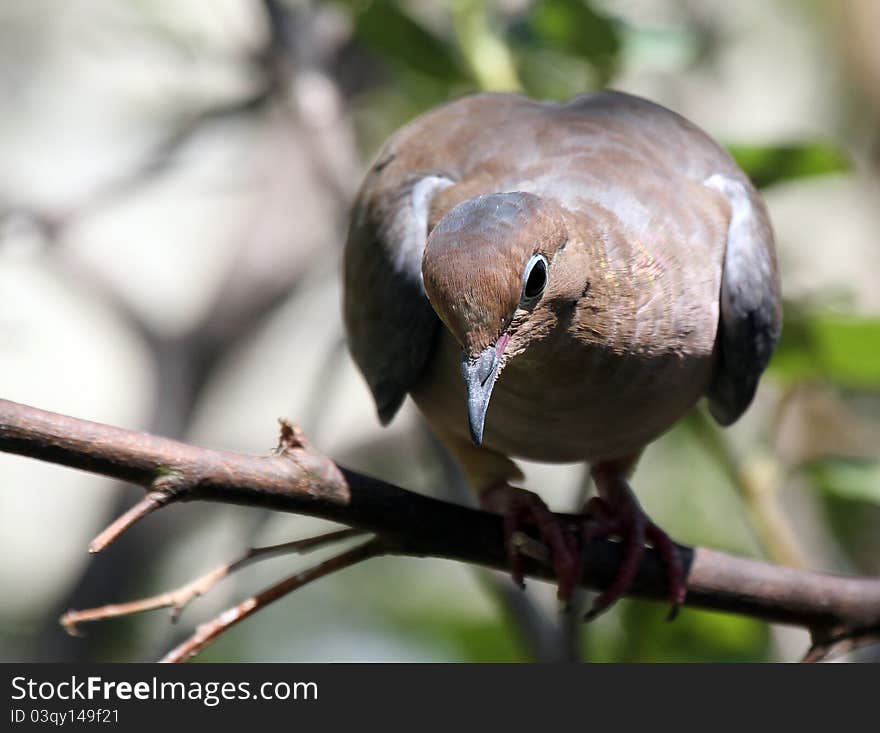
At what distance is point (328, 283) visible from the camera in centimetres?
641

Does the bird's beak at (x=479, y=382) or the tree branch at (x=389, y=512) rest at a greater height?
the bird's beak at (x=479, y=382)

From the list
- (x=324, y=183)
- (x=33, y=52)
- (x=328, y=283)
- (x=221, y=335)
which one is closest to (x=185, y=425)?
(x=221, y=335)

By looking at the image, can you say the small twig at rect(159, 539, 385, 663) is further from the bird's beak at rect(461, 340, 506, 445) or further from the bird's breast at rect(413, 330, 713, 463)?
the bird's breast at rect(413, 330, 713, 463)

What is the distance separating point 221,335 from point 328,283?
4.24 ft

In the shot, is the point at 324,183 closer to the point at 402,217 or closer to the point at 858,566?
the point at 402,217

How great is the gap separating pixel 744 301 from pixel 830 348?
22.6 inches

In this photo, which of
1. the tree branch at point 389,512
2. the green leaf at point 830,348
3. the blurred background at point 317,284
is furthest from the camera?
the blurred background at point 317,284

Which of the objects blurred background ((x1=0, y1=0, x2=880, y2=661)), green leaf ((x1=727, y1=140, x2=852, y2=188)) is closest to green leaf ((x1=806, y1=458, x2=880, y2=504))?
blurred background ((x1=0, y1=0, x2=880, y2=661))

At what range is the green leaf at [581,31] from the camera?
3916mm

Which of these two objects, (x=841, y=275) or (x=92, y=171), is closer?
(x=92, y=171)

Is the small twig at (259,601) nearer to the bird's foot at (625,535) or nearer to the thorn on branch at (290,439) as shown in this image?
the thorn on branch at (290,439)

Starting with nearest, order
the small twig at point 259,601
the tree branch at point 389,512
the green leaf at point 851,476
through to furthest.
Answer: the tree branch at point 389,512 < the small twig at point 259,601 < the green leaf at point 851,476

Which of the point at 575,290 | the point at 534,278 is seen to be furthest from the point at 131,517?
the point at 575,290

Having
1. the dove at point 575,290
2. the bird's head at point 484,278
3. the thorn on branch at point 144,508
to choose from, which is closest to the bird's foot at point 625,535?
the dove at point 575,290
